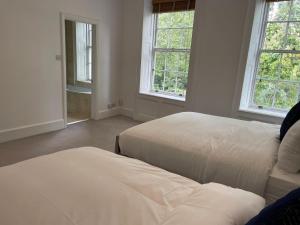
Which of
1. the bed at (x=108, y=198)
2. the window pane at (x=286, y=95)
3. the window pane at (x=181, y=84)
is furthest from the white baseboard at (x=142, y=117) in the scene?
the bed at (x=108, y=198)

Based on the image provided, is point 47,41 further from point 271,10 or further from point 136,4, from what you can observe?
point 271,10

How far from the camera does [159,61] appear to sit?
463 centimetres

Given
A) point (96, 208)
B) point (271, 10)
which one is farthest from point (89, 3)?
point (96, 208)

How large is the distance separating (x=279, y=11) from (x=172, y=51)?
1845 mm

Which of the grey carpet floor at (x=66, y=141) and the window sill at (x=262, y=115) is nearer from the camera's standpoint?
the grey carpet floor at (x=66, y=141)

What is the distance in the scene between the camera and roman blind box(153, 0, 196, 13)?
3963mm

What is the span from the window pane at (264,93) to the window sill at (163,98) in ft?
4.06

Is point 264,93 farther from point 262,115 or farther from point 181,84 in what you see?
point 181,84

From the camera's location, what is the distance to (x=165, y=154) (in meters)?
1.96

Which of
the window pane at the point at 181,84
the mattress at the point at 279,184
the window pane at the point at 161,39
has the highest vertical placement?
the window pane at the point at 161,39

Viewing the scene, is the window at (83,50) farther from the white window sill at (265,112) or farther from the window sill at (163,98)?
the white window sill at (265,112)

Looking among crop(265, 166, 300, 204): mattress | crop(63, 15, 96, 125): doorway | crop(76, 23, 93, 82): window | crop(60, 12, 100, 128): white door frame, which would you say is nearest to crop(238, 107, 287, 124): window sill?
crop(265, 166, 300, 204): mattress

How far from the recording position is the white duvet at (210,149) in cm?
164

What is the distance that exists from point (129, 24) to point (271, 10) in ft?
8.55
